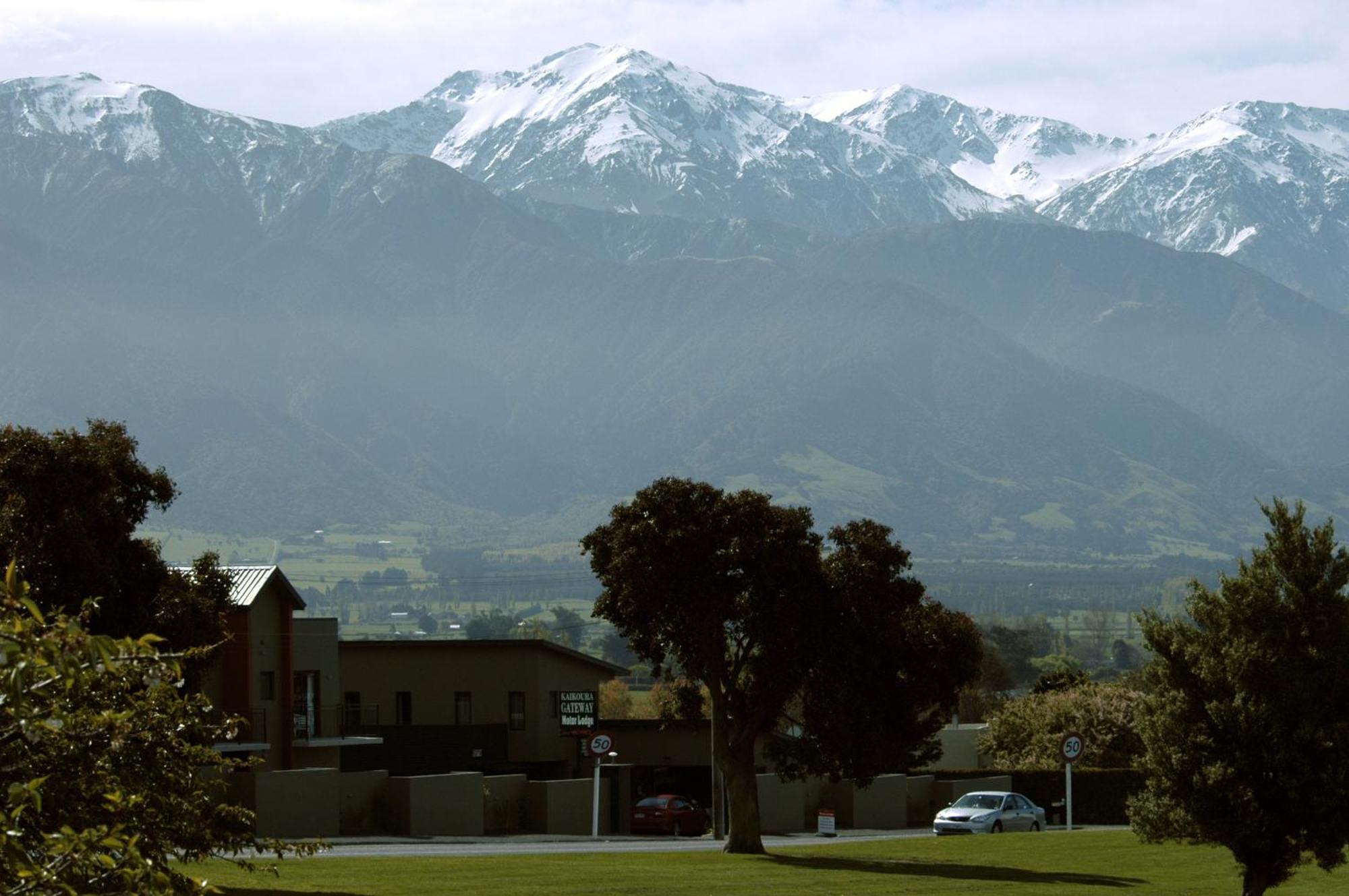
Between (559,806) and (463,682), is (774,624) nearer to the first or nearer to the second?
(559,806)

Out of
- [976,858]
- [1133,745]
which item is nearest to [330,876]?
[976,858]

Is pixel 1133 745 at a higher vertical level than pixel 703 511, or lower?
lower

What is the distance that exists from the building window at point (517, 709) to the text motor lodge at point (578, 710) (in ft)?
47.6

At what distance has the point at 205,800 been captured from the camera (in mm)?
14133

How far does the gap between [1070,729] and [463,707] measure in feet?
82.3

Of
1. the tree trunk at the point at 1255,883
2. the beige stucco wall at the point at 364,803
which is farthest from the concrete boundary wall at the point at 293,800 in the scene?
the tree trunk at the point at 1255,883

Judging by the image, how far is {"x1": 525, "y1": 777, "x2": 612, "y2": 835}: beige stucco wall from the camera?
5950 cm

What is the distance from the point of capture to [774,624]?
41.7 m

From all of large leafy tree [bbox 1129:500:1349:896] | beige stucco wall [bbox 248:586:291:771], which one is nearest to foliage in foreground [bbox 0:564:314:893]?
large leafy tree [bbox 1129:500:1349:896]

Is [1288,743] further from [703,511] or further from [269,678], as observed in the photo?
[269,678]

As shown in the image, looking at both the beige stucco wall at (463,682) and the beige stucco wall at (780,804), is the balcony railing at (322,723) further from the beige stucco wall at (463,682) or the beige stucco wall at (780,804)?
the beige stucco wall at (780,804)

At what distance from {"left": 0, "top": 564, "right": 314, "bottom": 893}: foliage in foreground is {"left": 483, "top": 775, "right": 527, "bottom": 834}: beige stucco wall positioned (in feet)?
142

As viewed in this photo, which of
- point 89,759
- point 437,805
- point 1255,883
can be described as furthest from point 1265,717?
point 437,805

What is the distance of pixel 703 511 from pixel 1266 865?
15.5 metres
